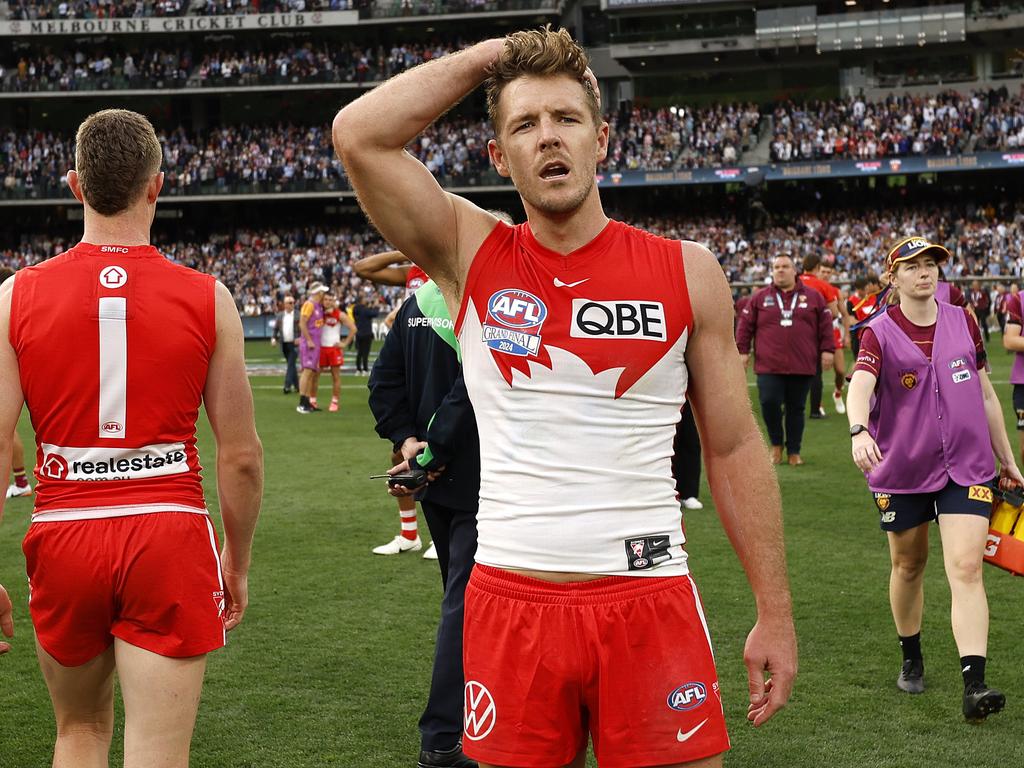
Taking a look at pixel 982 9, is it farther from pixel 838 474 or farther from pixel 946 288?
pixel 946 288

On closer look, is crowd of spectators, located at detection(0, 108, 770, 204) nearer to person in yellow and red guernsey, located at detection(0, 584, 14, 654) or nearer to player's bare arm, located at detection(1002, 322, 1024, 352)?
player's bare arm, located at detection(1002, 322, 1024, 352)

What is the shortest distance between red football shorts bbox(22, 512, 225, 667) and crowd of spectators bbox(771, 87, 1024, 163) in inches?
1877

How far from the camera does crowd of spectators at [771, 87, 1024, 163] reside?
46812mm

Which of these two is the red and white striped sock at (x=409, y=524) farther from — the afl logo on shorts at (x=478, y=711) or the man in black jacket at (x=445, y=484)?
the afl logo on shorts at (x=478, y=711)

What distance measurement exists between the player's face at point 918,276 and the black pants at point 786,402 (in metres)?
6.99

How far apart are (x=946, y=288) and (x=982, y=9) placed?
49354 millimetres

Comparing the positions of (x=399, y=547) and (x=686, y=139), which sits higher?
(x=686, y=139)

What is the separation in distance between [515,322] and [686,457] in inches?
296

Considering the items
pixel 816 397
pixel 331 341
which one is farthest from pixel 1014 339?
pixel 331 341

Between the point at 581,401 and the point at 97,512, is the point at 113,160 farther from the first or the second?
the point at 581,401

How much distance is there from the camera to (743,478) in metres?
2.69

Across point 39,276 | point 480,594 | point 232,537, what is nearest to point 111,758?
point 232,537

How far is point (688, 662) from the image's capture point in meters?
2.56

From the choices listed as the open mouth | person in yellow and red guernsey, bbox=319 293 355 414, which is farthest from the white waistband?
person in yellow and red guernsey, bbox=319 293 355 414
